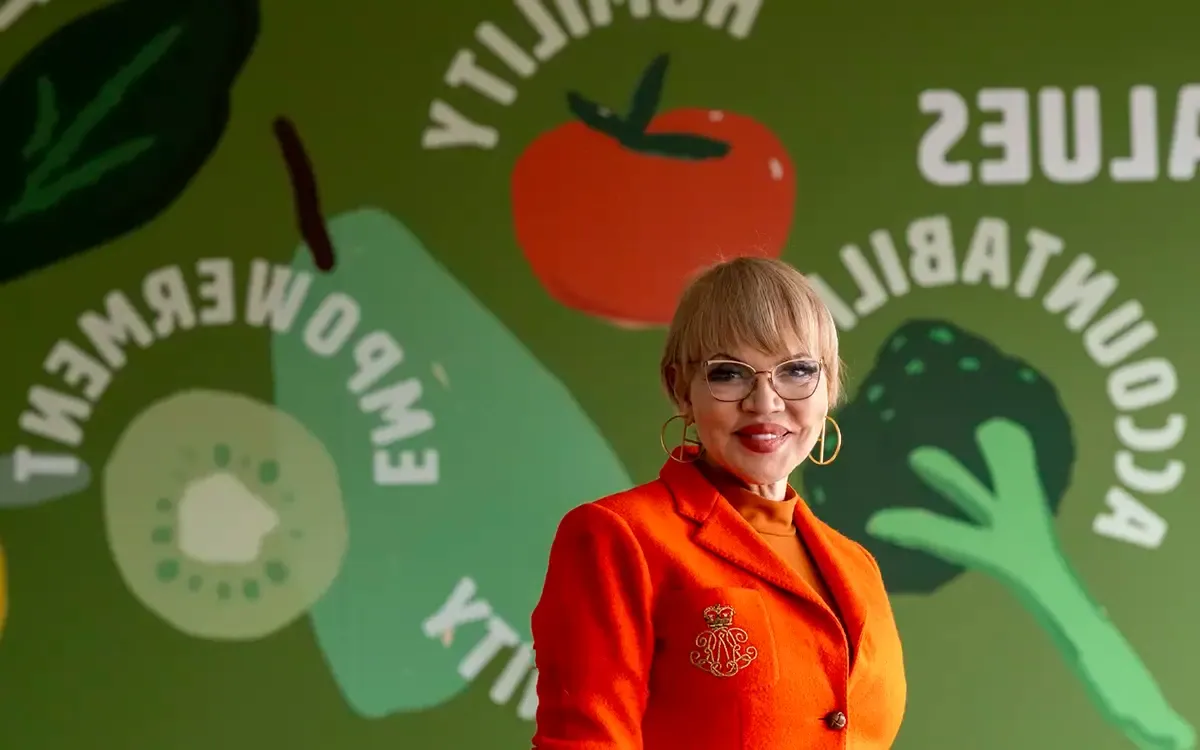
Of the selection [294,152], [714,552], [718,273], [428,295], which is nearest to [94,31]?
[294,152]

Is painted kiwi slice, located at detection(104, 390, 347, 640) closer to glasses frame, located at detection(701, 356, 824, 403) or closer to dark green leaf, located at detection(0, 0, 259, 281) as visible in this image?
dark green leaf, located at detection(0, 0, 259, 281)

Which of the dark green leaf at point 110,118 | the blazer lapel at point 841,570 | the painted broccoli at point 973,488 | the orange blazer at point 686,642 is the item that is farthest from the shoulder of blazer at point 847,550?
the dark green leaf at point 110,118

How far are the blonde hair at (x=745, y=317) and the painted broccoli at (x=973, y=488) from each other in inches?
40.4

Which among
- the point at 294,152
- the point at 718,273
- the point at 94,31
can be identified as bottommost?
the point at 718,273

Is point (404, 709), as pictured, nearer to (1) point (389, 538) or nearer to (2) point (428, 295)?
(1) point (389, 538)

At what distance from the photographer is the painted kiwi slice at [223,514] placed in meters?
2.22

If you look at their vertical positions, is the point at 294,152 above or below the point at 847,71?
below

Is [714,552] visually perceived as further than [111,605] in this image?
No

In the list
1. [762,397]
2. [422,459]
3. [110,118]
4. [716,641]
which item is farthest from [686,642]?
[110,118]

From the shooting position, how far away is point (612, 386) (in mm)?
2250

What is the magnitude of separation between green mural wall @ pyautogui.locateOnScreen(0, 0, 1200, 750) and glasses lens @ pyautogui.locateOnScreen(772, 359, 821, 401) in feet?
3.39

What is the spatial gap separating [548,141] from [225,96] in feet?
1.98

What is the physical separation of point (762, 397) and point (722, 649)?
243 millimetres

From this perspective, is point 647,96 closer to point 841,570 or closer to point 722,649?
point 841,570
